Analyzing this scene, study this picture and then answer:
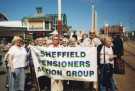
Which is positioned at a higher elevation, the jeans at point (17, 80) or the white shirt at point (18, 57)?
the white shirt at point (18, 57)

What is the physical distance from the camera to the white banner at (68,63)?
1038 cm

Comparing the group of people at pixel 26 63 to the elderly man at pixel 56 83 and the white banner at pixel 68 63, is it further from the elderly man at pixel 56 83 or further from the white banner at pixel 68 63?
the white banner at pixel 68 63

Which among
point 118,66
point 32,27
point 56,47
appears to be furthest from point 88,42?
point 32,27

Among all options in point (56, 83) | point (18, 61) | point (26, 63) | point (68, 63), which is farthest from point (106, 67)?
point (18, 61)

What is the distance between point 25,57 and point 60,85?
3.76ft

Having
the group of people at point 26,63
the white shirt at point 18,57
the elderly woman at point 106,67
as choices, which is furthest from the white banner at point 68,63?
the white shirt at point 18,57

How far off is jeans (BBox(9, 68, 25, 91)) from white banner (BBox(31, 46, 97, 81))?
55 cm

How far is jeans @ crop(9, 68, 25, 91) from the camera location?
34.1 feet

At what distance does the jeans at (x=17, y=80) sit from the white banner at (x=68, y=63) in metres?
0.55

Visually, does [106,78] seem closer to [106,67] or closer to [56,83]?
[106,67]

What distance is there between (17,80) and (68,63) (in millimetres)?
1387

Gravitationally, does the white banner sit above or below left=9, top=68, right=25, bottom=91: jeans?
above

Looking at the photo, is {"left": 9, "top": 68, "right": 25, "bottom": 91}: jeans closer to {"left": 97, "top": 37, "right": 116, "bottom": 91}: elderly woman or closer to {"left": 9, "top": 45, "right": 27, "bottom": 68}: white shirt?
{"left": 9, "top": 45, "right": 27, "bottom": 68}: white shirt

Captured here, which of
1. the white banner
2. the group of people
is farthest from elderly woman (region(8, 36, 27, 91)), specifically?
the white banner
